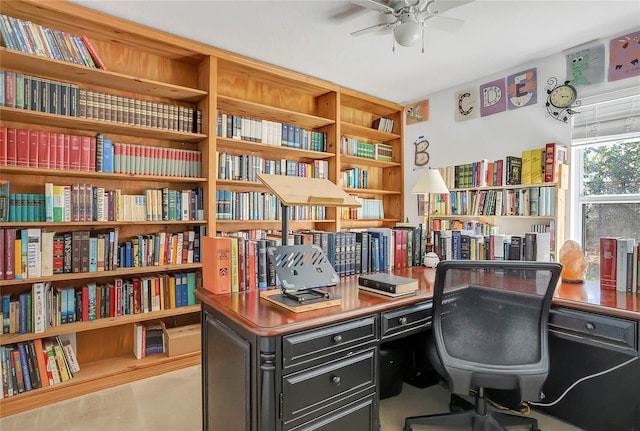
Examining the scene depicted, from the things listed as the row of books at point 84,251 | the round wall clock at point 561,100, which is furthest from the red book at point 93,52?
the round wall clock at point 561,100

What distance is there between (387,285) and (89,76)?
2478 mm

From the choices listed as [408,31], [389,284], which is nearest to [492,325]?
[389,284]

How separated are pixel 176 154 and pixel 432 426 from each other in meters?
2.61

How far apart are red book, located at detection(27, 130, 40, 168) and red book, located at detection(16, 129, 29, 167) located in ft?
0.05

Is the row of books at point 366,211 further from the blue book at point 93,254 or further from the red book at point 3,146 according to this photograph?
the red book at point 3,146

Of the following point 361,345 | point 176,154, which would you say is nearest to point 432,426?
point 361,345

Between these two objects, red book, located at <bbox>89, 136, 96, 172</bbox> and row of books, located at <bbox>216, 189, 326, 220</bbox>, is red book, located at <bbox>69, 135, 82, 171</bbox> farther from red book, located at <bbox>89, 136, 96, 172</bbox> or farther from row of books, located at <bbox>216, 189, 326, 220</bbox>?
row of books, located at <bbox>216, 189, 326, 220</bbox>

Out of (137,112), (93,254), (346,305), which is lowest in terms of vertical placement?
(346,305)

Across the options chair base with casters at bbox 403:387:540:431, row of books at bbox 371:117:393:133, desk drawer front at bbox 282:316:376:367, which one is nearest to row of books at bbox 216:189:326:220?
row of books at bbox 371:117:393:133

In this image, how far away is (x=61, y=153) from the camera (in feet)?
7.57

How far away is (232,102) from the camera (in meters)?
2.98

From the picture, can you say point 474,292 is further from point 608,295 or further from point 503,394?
point 503,394

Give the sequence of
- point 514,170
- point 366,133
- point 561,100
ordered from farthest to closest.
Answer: point 366,133 → point 514,170 → point 561,100

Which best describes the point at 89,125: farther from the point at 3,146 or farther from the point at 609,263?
the point at 609,263
